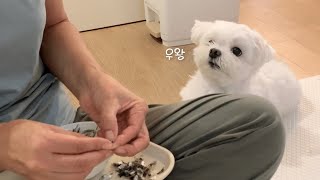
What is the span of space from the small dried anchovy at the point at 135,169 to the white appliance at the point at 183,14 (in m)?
1.27

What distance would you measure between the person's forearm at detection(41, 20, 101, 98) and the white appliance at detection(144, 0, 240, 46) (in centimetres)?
113

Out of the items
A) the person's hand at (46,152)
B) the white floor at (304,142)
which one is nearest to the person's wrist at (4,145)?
the person's hand at (46,152)

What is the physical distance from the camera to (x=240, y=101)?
1.99ft

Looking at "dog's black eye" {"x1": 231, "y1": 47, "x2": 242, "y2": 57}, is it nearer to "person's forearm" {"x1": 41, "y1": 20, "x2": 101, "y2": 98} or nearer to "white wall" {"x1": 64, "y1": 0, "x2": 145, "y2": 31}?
"person's forearm" {"x1": 41, "y1": 20, "x2": 101, "y2": 98}

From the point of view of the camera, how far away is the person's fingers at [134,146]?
1.71 feet

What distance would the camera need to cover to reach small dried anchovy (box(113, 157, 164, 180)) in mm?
580

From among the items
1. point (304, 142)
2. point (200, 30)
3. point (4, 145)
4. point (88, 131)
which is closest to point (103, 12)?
point (200, 30)

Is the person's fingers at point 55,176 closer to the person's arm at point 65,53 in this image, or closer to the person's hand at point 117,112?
the person's hand at point 117,112

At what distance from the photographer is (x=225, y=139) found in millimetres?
566

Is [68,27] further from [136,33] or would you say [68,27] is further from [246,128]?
[136,33]

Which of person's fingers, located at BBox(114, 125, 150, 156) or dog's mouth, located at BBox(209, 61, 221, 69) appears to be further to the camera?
dog's mouth, located at BBox(209, 61, 221, 69)

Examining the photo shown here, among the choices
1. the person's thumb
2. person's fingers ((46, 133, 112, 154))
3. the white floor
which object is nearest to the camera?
person's fingers ((46, 133, 112, 154))

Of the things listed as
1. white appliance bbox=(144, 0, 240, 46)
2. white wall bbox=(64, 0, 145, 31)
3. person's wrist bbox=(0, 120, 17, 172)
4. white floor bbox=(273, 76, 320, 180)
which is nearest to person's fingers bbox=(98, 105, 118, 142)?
person's wrist bbox=(0, 120, 17, 172)

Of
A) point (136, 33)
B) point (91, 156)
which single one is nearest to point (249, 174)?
point (91, 156)
